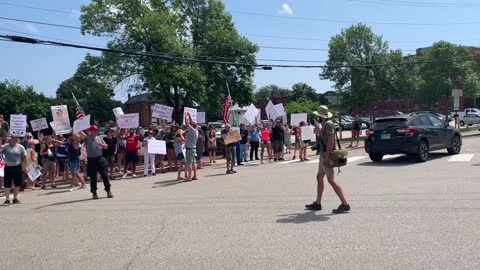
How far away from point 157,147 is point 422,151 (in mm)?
9250

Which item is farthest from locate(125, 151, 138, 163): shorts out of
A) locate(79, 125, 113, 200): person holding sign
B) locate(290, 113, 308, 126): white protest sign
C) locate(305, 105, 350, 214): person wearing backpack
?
locate(305, 105, 350, 214): person wearing backpack

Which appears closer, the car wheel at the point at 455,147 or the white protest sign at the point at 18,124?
the white protest sign at the point at 18,124

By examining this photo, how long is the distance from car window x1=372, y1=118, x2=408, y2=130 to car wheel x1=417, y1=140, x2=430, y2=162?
0.85 metres

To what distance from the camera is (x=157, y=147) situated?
17719mm

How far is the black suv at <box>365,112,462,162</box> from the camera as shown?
54.7ft

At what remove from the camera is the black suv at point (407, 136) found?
16.7m

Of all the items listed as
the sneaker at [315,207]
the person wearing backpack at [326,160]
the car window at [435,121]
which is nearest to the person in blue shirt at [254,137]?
the car window at [435,121]

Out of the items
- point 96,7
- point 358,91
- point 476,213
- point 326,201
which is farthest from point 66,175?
point 358,91

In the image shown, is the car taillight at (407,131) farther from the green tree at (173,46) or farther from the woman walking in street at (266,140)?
the green tree at (173,46)

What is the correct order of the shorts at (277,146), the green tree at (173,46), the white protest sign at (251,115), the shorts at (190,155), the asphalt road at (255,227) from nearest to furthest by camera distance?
the asphalt road at (255,227) → the shorts at (190,155) → the shorts at (277,146) → the white protest sign at (251,115) → the green tree at (173,46)

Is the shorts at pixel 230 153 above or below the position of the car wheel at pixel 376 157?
above

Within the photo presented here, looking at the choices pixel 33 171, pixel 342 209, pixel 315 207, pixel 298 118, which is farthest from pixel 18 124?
pixel 298 118

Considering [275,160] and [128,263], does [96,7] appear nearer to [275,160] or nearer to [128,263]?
[275,160]

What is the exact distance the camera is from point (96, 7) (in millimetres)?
34875
